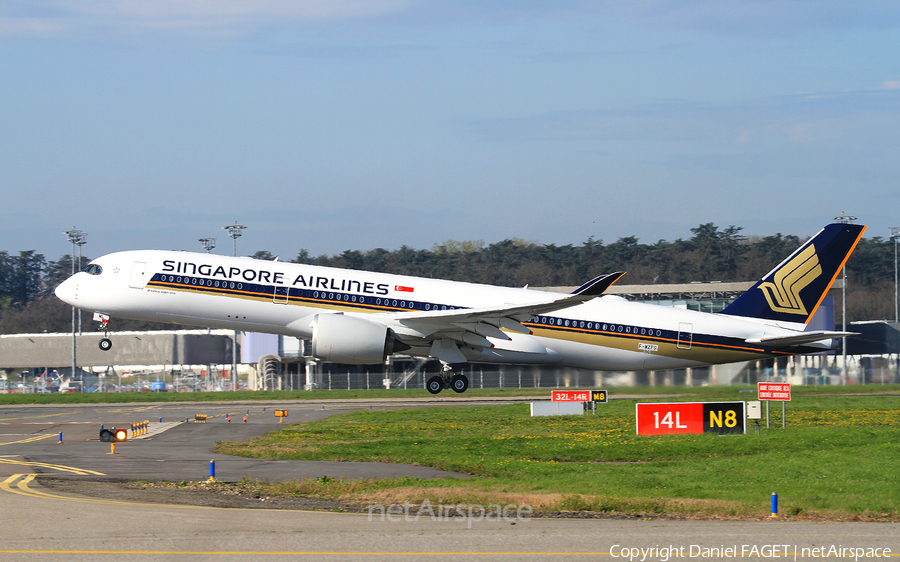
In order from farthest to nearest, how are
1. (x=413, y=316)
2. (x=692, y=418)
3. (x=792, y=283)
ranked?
(x=792, y=283)
(x=413, y=316)
(x=692, y=418)

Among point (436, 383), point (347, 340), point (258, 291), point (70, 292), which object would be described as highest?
point (70, 292)

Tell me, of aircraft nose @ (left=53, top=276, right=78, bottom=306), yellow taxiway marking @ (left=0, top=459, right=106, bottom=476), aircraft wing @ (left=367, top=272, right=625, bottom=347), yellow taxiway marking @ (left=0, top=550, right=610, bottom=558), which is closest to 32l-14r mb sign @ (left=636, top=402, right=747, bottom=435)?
aircraft wing @ (left=367, top=272, right=625, bottom=347)

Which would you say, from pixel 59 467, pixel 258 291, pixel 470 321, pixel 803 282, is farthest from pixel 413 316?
pixel 803 282

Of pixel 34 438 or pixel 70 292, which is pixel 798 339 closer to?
pixel 70 292

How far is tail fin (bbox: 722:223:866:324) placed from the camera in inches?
1404

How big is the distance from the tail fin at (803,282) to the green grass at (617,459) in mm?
4367

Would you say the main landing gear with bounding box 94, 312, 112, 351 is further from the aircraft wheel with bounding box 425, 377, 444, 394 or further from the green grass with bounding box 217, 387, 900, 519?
the aircraft wheel with bounding box 425, 377, 444, 394

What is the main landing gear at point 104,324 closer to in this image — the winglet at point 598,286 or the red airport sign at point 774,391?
the winglet at point 598,286

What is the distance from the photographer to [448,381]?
3341 cm

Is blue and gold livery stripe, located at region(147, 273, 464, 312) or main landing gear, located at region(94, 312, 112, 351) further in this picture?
main landing gear, located at region(94, 312, 112, 351)

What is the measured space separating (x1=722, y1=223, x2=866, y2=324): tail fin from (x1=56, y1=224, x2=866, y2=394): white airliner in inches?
36.3

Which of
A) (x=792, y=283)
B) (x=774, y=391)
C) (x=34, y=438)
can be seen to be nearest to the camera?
(x=774, y=391)

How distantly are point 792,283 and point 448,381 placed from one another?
14874 millimetres

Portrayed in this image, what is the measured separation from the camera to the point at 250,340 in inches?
3713
